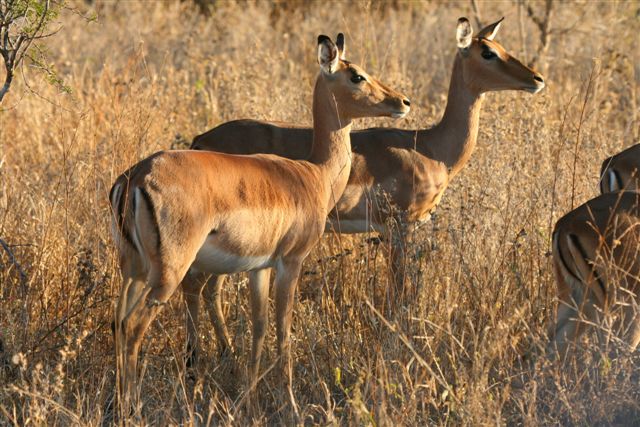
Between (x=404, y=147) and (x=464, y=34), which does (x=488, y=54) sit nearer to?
(x=464, y=34)

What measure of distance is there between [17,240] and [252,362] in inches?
66.0

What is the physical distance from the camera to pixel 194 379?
17.2 ft

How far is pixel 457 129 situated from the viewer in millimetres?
6688

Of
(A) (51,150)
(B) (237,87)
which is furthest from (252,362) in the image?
(B) (237,87)

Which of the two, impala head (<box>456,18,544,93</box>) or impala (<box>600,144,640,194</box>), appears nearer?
impala (<box>600,144,640,194</box>)

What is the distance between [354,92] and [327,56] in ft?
0.79

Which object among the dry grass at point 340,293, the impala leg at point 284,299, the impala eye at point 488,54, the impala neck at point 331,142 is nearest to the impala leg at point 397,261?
the dry grass at point 340,293

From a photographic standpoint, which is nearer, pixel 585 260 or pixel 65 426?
pixel 65 426

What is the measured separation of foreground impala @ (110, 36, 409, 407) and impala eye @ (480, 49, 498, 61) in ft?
4.37

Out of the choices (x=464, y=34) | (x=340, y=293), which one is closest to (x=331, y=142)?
(x=340, y=293)

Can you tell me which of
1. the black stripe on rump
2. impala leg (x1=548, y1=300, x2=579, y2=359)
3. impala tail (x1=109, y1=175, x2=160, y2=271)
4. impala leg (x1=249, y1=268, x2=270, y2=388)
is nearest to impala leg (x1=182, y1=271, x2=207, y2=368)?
impala leg (x1=249, y1=268, x2=270, y2=388)

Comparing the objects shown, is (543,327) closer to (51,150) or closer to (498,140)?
(498,140)

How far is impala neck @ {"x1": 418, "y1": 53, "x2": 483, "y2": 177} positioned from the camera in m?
6.63

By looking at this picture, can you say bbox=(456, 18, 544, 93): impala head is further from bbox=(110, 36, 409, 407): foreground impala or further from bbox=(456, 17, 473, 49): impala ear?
bbox=(110, 36, 409, 407): foreground impala
